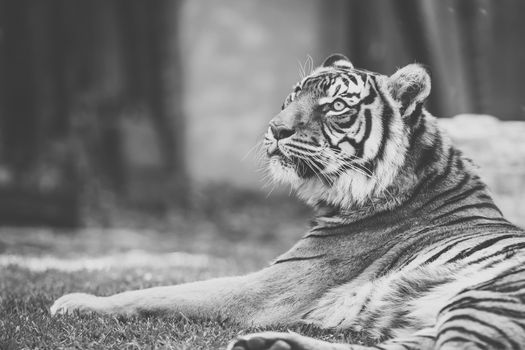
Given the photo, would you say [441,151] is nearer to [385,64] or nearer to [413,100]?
[413,100]

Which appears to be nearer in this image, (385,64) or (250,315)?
(250,315)

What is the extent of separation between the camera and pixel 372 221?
159 inches

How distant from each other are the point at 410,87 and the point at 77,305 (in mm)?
2328

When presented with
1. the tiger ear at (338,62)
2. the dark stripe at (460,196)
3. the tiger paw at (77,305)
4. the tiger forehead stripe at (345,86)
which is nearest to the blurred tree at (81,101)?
the tiger paw at (77,305)

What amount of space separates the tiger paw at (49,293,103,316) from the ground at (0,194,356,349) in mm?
76

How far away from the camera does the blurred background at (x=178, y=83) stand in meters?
10.2

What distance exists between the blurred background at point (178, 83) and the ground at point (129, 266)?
239 millimetres

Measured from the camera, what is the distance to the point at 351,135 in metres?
4.11

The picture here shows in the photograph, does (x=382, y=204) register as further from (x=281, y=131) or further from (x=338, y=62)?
(x=338, y=62)

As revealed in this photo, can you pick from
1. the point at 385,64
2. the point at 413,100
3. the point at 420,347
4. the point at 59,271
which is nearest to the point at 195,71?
the point at 385,64

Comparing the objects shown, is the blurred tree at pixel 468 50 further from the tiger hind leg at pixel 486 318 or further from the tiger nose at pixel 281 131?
the tiger hind leg at pixel 486 318

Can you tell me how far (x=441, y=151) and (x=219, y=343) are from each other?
184 centimetres

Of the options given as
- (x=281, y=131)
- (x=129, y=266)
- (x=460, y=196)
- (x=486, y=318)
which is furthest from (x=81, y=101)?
(x=486, y=318)

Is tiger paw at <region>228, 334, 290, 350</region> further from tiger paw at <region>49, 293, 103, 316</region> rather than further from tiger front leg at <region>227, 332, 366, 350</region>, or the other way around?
tiger paw at <region>49, 293, 103, 316</region>
